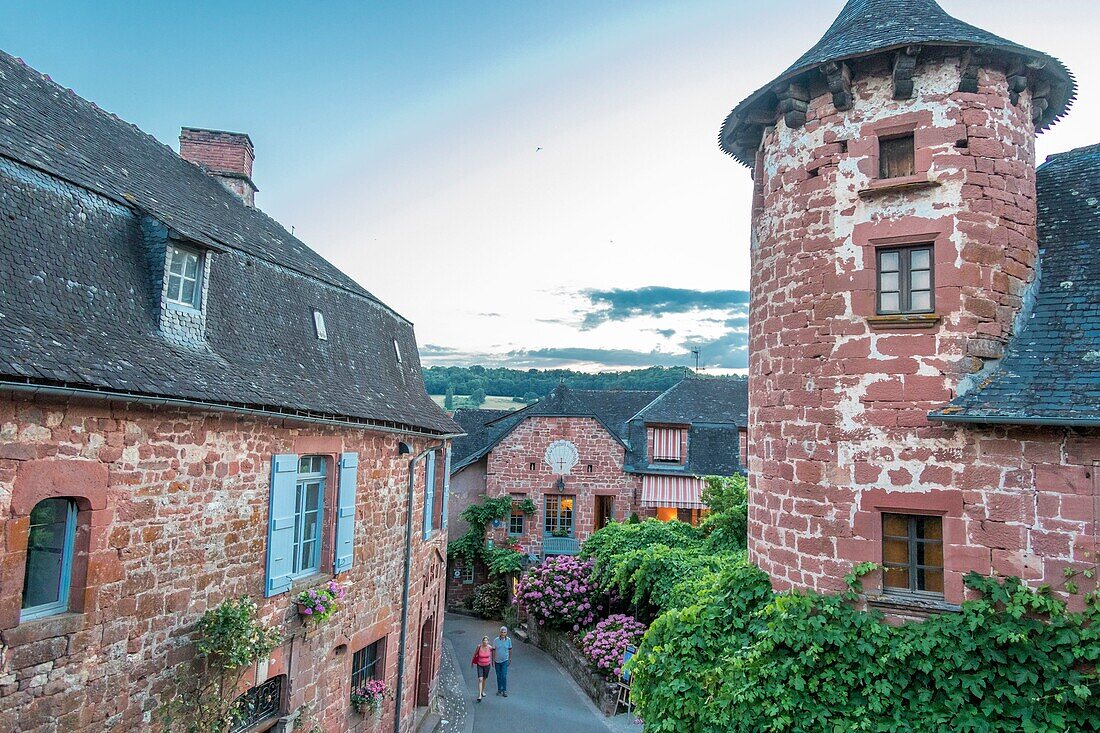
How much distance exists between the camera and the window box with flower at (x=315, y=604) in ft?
28.1

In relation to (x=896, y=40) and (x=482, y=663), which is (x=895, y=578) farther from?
(x=482, y=663)

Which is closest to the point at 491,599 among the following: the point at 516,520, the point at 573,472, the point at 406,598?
the point at 516,520

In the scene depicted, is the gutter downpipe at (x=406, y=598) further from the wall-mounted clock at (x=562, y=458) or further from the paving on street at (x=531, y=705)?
the wall-mounted clock at (x=562, y=458)

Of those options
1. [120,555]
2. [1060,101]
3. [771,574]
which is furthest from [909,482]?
[120,555]

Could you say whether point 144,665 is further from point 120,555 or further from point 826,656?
point 826,656

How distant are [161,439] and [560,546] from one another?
18295 millimetres

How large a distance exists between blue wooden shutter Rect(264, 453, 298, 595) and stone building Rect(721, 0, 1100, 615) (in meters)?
5.90

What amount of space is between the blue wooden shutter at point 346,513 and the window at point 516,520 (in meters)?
14.2

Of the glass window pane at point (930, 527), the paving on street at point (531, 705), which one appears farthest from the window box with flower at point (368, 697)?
the glass window pane at point (930, 527)

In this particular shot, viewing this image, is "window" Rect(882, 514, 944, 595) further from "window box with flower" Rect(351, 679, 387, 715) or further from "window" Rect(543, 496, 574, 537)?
"window" Rect(543, 496, 574, 537)

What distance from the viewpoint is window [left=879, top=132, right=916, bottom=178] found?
7543 millimetres

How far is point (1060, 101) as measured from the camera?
26.7ft

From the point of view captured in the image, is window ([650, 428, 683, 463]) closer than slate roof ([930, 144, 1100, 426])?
No

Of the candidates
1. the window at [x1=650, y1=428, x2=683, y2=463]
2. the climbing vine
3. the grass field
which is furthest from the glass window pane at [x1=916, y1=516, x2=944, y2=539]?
the grass field
